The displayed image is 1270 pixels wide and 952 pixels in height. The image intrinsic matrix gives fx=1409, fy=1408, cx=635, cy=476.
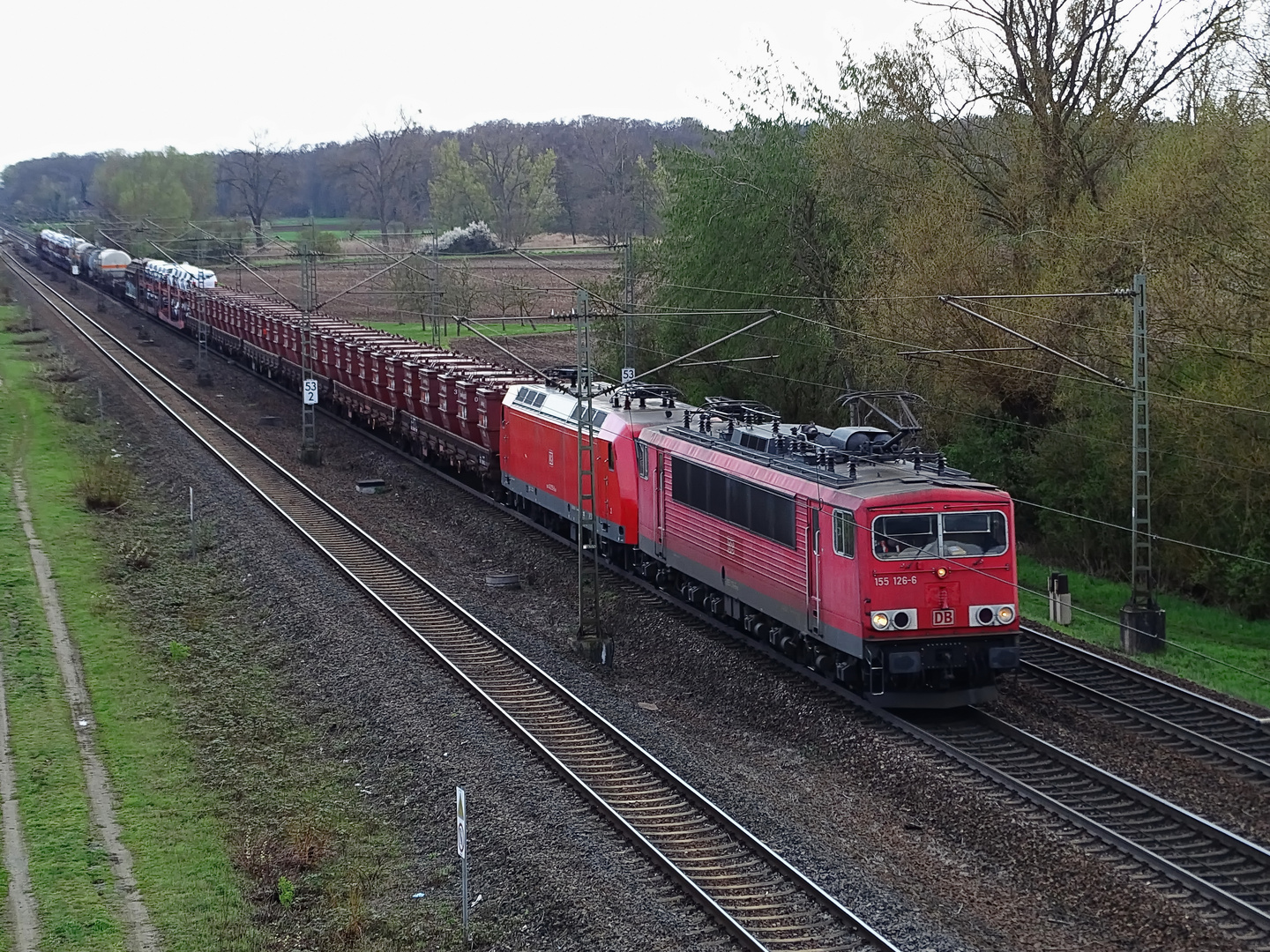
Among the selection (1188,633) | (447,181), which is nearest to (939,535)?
(1188,633)

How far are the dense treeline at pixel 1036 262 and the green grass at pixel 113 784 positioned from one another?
635 inches

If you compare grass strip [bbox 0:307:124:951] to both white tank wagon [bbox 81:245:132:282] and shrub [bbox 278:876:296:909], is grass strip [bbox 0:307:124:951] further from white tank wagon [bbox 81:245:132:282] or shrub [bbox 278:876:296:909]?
white tank wagon [bbox 81:245:132:282]

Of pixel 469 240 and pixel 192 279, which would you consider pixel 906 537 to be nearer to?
pixel 192 279

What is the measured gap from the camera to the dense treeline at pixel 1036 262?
86.7 feet

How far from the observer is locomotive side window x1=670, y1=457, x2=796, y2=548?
20594 mm

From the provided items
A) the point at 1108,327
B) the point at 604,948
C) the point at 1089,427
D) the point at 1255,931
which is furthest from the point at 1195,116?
the point at 604,948

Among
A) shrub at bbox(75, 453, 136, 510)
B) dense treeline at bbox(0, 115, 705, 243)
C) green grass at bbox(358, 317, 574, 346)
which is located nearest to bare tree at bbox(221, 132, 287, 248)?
dense treeline at bbox(0, 115, 705, 243)

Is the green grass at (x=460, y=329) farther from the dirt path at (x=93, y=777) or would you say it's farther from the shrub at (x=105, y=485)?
the dirt path at (x=93, y=777)

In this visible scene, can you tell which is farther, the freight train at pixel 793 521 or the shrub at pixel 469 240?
the shrub at pixel 469 240

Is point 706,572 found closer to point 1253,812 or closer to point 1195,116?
point 1253,812

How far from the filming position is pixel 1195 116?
96.6ft

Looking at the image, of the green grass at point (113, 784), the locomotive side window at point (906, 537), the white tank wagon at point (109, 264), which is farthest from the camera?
the white tank wagon at point (109, 264)

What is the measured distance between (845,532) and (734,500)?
145 inches

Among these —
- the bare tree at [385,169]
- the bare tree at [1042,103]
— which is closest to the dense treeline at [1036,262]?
the bare tree at [1042,103]
